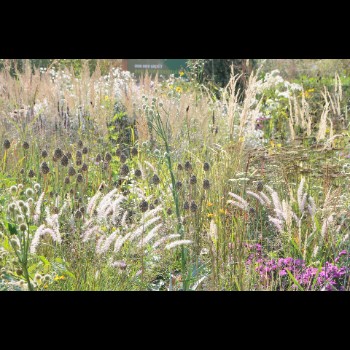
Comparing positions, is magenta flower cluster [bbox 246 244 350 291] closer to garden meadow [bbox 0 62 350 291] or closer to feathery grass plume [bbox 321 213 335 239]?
garden meadow [bbox 0 62 350 291]

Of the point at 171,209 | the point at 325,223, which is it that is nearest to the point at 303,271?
the point at 325,223

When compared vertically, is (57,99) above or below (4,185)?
above

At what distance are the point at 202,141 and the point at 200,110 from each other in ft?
0.98

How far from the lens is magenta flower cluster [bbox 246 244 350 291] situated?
12.4 feet

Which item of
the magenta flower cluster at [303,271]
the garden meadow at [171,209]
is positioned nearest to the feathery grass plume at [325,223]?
the garden meadow at [171,209]

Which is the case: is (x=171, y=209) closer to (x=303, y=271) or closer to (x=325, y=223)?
(x=303, y=271)

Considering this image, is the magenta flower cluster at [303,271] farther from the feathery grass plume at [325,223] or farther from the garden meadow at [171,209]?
the feathery grass plume at [325,223]

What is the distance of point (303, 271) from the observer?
388cm

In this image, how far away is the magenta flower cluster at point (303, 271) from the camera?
377 cm

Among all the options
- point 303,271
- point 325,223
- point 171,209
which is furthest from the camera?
point 171,209
